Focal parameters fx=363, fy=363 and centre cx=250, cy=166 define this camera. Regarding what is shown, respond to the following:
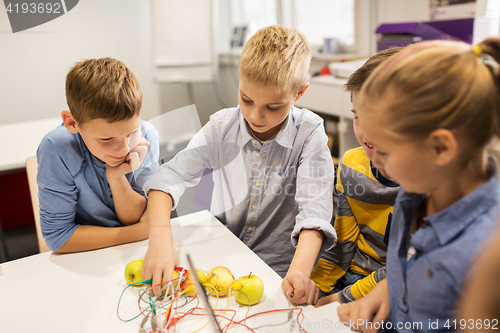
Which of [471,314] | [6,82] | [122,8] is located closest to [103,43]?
[122,8]

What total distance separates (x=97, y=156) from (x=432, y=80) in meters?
0.66

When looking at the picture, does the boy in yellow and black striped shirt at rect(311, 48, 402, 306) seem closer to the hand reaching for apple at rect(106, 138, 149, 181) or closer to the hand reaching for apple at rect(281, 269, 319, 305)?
the hand reaching for apple at rect(281, 269, 319, 305)

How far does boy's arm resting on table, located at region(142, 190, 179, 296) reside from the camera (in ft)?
2.10

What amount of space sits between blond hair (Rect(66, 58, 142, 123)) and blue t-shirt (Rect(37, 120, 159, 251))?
10 cm

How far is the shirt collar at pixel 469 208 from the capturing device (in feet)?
1.20

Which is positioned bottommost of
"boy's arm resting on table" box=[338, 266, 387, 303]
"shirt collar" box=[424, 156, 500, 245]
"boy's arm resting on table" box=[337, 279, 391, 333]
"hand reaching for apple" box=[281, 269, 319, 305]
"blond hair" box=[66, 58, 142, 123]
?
"boy's arm resting on table" box=[338, 266, 387, 303]

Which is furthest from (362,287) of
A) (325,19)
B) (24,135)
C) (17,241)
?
(325,19)

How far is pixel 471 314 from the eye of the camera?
27 cm

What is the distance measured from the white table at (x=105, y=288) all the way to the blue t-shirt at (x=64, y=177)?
0.06 metres

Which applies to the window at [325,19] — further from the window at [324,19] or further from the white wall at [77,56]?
the white wall at [77,56]

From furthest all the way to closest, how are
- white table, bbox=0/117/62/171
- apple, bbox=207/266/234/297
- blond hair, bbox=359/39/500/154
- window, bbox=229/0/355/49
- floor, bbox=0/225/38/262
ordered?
window, bbox=229/0/355/49 < floor, bbox=0/225/38/262 < white table, bbox=0/117/62/171 < apple, bbox=207/266/234/297 < blond hair, bbox=359/39/500/154

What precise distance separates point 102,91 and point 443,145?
0.59 metres

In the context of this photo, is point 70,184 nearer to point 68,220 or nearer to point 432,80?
point 68,220

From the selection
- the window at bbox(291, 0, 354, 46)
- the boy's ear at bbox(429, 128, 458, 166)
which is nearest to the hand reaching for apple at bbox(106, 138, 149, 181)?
the boy's ear at bbox(429, 128, 458, 166)
